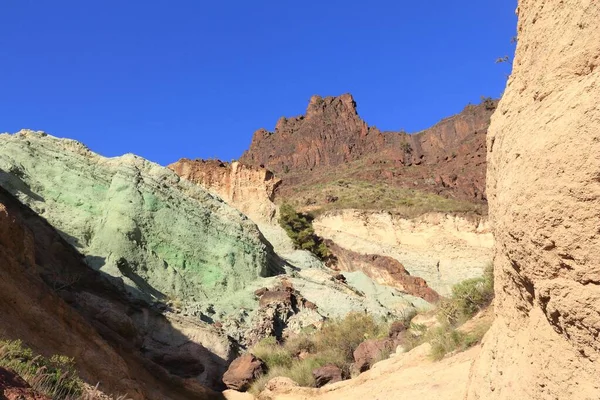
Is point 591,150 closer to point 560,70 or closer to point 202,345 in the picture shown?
point 560,70

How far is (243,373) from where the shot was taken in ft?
42.5

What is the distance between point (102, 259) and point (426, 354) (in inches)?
484

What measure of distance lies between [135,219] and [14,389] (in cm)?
1713

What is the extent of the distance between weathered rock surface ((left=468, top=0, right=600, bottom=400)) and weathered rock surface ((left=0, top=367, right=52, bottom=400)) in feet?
13.5

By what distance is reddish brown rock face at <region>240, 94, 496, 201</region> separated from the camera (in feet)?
242

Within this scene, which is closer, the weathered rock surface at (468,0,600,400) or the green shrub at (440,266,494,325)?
the weathered rock surface at (468,0,600,400)

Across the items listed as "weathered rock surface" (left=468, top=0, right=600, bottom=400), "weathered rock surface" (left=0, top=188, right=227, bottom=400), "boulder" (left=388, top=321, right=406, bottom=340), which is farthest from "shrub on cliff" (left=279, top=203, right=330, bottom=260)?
"weathered rock surface" (left=468, top=0, right=600, bottom=400)

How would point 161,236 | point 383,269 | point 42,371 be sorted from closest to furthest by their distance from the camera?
1. point 42,371
2. point 161,236
3. point 383,269

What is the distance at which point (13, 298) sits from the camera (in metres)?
7.98

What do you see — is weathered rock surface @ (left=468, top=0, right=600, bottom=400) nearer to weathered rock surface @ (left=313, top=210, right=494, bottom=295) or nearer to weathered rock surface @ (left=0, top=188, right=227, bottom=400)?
weathered rock surface @ (left=0, top=188, right=227, bottom=400)

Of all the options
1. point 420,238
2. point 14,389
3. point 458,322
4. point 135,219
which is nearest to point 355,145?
point 420,238

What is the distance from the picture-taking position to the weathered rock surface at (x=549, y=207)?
362 centimetres

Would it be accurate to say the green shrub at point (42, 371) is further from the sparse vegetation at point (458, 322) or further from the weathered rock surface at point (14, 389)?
the sparse vegetation at point (458, 322)

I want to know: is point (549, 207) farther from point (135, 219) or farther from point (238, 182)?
point (238, 182)
